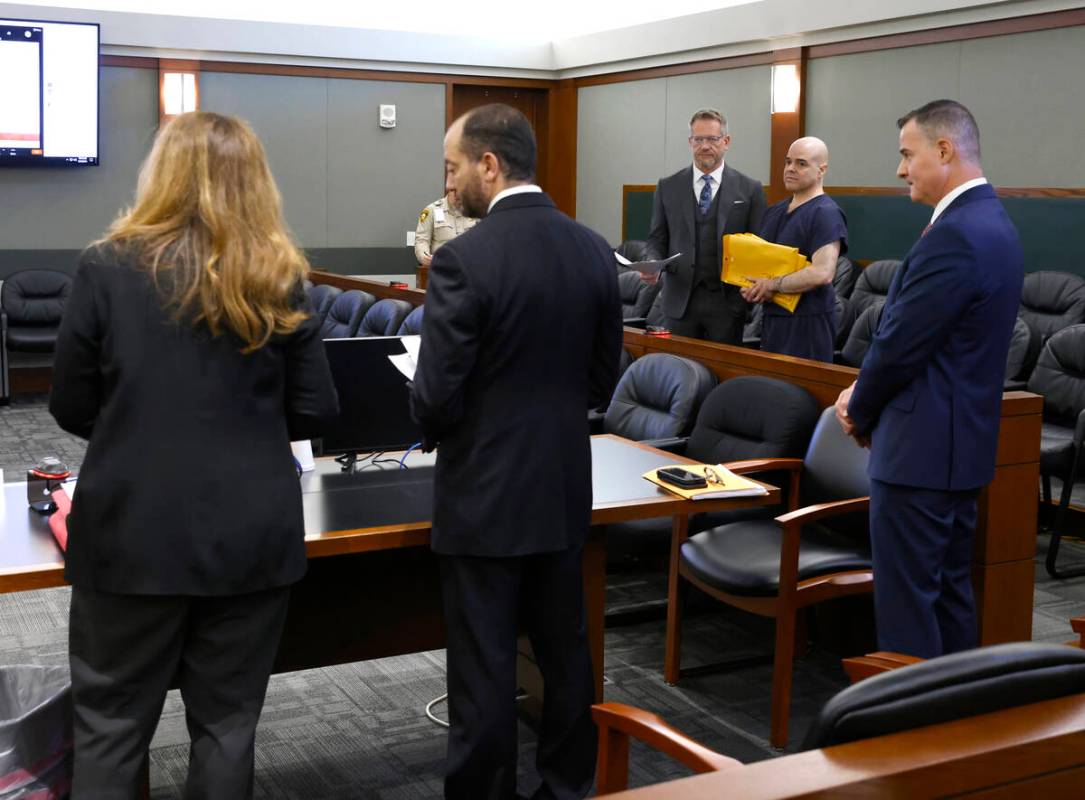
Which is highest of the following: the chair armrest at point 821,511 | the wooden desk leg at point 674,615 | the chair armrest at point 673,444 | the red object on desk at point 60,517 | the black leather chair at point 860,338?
the black leather chair at point 860,338

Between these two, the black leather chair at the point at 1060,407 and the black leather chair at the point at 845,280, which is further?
→ the black leather chair at the point at 845,280

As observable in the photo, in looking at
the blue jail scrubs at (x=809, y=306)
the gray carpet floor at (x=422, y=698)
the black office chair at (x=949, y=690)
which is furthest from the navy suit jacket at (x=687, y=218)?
the black office chair at (x=949, y=690)

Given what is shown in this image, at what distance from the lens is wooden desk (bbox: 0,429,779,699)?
2.93m

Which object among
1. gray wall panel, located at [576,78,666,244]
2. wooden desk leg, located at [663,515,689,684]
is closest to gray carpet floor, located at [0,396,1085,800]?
wooden desk leg, located at [663,515,689,684]

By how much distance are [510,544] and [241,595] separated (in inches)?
23.1

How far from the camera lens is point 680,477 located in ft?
10.2

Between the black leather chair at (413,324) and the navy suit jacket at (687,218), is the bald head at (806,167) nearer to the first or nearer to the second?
the navy suit jacket at (687,218)

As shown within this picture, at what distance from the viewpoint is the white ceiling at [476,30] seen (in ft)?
28.2

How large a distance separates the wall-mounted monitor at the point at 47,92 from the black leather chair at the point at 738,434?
22.0 ft

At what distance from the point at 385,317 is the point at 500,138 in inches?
171

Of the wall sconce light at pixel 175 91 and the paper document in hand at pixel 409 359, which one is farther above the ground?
the wall sconce light at pixel 175 91

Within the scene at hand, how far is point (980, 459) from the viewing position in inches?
122

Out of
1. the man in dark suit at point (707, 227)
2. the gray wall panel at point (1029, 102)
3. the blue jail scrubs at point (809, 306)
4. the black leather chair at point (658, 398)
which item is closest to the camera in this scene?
the black leather chair at point (658, 398)

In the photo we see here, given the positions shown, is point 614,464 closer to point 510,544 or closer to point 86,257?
point 510,544
